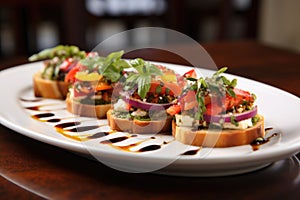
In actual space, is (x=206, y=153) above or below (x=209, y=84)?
below

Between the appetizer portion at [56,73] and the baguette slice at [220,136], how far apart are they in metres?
0.68

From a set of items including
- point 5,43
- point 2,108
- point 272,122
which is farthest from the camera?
point 5,43

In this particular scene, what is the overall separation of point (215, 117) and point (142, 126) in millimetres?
227

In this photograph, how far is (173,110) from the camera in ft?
4.66

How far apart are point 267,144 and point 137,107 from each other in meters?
0.40

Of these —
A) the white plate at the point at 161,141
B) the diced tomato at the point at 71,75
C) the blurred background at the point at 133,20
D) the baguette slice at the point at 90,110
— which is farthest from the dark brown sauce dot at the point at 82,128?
the blurred background at the point at 133,20

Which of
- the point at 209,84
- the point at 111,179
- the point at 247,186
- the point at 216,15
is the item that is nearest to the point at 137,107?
the point at 209,84

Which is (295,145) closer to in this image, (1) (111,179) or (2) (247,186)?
(2) (247,186)

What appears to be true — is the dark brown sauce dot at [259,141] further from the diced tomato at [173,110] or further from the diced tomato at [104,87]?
the diced tomato at [104,87]

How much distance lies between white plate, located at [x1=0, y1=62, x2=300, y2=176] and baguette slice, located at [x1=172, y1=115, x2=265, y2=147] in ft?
0.06

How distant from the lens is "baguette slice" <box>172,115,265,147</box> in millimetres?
1292

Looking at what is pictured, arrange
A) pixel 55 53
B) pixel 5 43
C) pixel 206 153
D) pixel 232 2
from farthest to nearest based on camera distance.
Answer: pixel 232 2 < pixel 5 43 < pixel 55 53 < pixel 206 153

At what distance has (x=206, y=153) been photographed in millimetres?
1253

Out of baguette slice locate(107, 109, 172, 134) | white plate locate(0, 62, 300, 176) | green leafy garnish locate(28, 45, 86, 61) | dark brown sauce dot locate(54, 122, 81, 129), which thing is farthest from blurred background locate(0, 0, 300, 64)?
baguette slice locate(107, 109, 172, 134)
